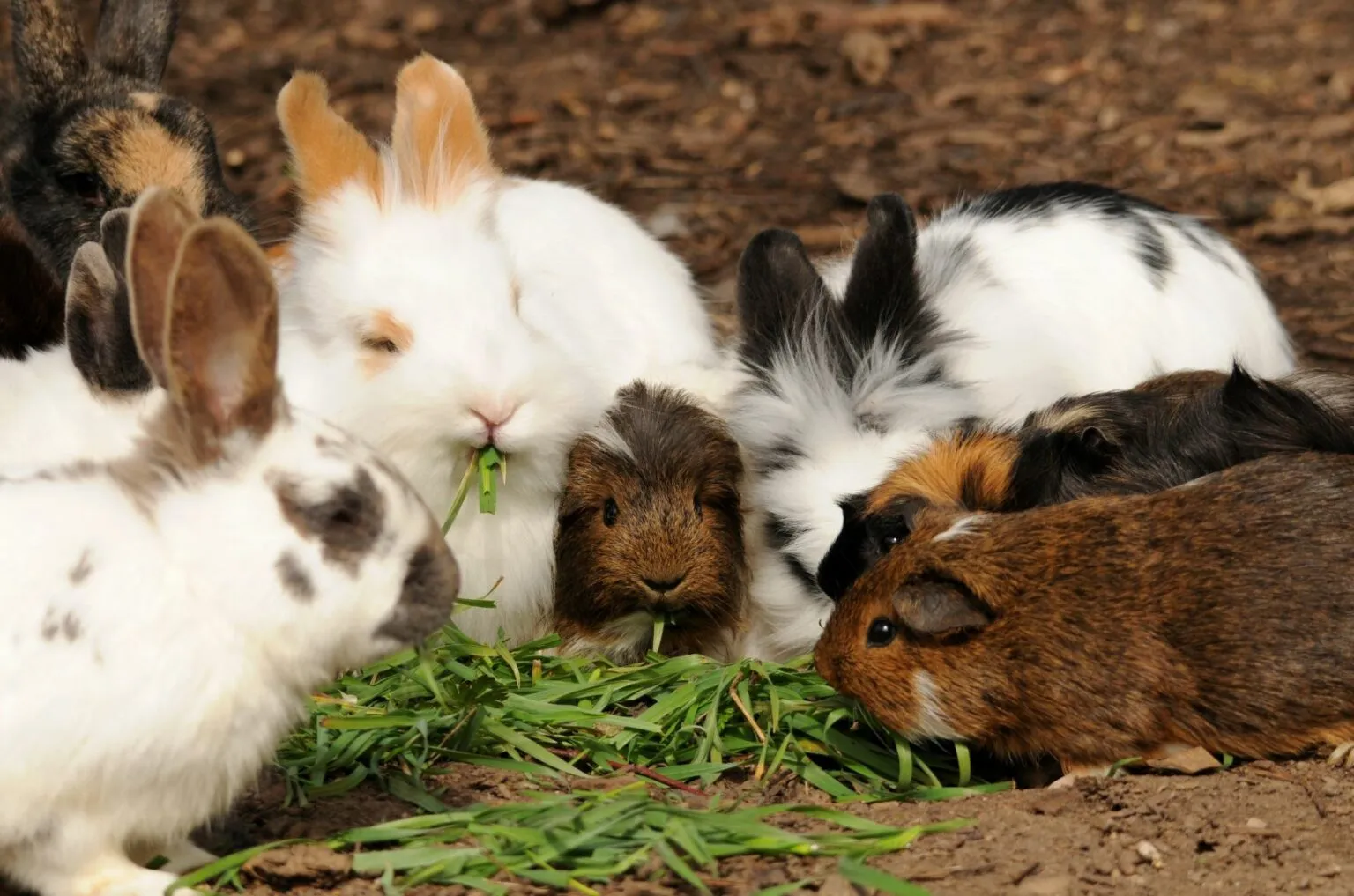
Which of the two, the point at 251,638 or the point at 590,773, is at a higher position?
the point at 251,638

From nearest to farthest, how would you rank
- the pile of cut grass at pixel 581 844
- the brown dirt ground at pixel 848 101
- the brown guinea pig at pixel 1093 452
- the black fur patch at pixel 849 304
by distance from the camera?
the pile of cut grass at pixel 581 844 → the brown guinea pig at pixel 1093 452 → the black fur patch at pixel 849 304 → the brown dirt ground at pixel 848 101

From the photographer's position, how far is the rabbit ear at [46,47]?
6.38m

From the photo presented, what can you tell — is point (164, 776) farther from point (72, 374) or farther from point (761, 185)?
point (761, 185)

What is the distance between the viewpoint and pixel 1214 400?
4898mm

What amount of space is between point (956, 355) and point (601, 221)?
1524 millimetres

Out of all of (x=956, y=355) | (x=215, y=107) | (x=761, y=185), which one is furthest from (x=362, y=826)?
(x=215, y=107)

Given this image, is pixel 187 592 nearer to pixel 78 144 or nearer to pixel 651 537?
pixel 651 537

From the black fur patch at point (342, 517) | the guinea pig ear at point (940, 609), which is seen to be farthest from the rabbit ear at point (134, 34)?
the guinea pig ear at point (940, 609)

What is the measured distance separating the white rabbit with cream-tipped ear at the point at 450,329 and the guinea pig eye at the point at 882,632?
109 cm

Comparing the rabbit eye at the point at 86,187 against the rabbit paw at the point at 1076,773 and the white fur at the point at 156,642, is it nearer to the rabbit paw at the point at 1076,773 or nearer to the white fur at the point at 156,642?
the white fur at the point at 156,642

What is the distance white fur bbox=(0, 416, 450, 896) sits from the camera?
329 cm

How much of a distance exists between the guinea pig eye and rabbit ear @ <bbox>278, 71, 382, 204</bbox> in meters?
2.05

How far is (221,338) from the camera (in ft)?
11.1

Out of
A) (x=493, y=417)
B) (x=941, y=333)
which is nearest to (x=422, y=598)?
(x=493, y=417)
